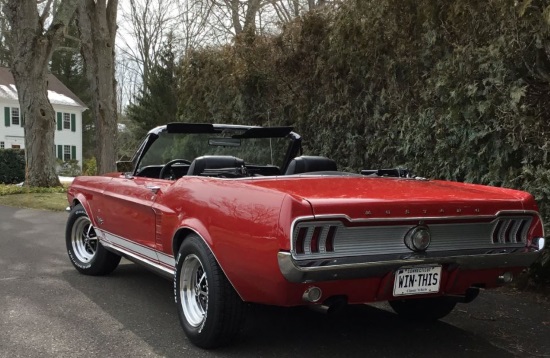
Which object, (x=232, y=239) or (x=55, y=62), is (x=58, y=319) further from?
(x=55, y=62)

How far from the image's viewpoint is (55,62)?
4628 centimetres

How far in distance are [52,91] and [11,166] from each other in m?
18.0

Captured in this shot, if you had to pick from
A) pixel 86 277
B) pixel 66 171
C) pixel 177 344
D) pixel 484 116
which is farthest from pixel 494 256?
pixel 66 171

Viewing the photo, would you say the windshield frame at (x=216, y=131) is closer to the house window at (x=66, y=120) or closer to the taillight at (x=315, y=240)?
the taillight at (x=315, y=240)

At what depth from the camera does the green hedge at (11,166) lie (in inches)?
967

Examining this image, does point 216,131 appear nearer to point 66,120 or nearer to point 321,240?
point 321,240

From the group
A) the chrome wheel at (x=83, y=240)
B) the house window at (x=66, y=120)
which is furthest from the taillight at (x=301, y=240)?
the house window at (x=66, y=120)

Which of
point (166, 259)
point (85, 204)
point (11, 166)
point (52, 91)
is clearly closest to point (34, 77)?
point (11, 166)

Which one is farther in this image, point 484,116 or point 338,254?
point 484,116

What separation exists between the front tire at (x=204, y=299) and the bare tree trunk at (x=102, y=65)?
11377mm

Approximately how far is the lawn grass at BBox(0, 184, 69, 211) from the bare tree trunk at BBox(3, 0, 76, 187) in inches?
40.0

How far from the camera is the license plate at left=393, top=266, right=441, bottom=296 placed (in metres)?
3.14

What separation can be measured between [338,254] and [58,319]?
2436 mm

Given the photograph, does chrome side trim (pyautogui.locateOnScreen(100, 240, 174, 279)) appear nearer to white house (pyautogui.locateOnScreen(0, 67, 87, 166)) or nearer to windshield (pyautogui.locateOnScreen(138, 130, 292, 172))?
windshield (pyautogui.locateOnScreen(138, 130, 292, 172))
